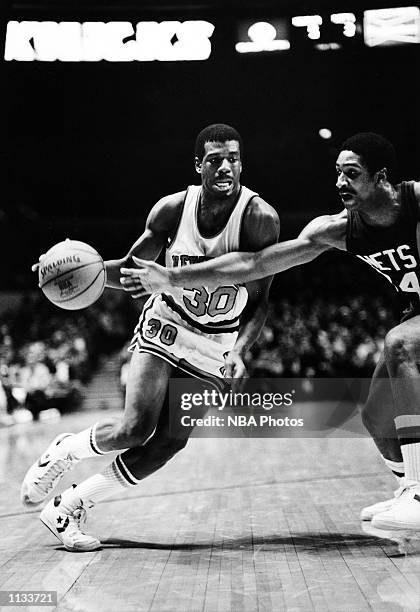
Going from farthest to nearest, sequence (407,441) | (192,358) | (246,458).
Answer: (246,458) → (192,358) → (407,441)

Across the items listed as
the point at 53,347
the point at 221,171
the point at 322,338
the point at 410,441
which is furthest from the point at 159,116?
the point at 410,441

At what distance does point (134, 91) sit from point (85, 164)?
497mm

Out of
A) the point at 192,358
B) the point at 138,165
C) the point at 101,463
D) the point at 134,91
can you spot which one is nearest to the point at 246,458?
the point at 101,463

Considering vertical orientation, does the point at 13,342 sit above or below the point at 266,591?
above

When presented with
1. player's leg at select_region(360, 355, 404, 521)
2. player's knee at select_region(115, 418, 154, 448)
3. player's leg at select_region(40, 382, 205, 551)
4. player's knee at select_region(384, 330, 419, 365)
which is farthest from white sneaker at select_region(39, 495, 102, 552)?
player's knee at select_region(384, 330, 419, 365)

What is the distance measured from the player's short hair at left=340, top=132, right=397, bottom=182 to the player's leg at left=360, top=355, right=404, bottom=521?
98cm

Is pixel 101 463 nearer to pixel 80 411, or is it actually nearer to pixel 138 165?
pixel 80 411

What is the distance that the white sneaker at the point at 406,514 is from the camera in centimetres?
355

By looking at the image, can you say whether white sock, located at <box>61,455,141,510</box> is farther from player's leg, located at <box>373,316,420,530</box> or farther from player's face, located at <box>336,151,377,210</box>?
player's face, located at <box>336,151,377,210</box>

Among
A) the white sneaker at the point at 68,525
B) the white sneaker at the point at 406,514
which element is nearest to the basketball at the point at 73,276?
the white sneaker at the point at 68,525

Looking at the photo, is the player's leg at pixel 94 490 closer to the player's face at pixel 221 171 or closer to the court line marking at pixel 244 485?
the court line marking at pixel 244 485

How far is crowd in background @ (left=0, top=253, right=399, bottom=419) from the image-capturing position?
164 inches

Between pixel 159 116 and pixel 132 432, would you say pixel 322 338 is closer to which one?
pixel 132 432

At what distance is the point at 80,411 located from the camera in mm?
4527
